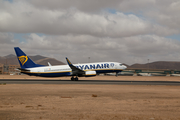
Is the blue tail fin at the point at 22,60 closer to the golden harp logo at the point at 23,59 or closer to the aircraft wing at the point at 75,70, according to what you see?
the golden harp logo at the point at 23,59

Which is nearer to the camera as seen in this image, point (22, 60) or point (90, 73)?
point (90, 73)

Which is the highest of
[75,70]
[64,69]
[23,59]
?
[23,59]

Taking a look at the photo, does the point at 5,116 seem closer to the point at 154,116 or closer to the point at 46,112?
the point at 46,112

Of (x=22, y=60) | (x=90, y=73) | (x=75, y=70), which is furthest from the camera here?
(x=22, y=60)

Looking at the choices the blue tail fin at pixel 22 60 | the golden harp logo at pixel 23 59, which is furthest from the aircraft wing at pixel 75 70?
the golden harp logo at pixel 23 59

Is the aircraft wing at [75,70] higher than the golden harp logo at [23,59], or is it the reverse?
the golden harp logo at [23,59]

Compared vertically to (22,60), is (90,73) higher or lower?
lower

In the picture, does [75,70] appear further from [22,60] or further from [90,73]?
[22,60]

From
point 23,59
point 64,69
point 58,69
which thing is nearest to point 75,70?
point 64,69

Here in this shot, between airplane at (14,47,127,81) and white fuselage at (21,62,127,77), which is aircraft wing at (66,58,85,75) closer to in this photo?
airplane at (14,47,127,81)

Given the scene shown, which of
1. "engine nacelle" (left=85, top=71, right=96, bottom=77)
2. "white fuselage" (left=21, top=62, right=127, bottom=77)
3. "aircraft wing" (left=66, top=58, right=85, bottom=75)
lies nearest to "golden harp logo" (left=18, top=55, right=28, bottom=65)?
"white fuselage" (left=21, top=62, right=127, bottom=77)

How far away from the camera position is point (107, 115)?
11508mm

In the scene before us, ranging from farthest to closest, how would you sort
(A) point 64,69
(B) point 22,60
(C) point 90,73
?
(A) point 64,69, (B) point 22,60, (C) point 90,73

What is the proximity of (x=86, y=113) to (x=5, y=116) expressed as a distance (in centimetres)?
498
